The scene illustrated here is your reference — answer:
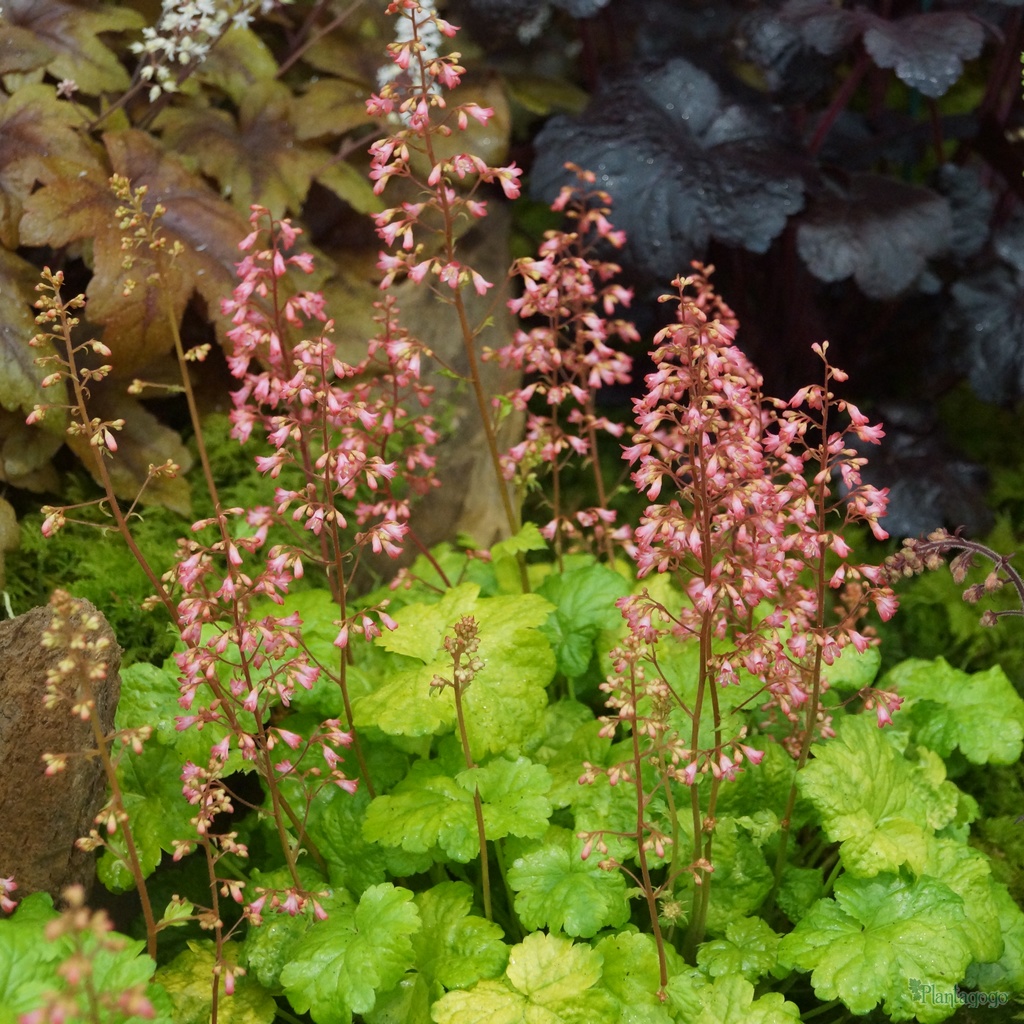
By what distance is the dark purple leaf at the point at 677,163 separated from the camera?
10.4 ft

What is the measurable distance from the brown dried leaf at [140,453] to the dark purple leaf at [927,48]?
90.6 inches

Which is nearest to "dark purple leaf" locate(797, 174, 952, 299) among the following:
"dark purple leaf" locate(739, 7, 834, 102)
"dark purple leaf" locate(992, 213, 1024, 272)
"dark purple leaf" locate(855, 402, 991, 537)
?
"dark purple leaf" locate(992, 213, 1024, 272)

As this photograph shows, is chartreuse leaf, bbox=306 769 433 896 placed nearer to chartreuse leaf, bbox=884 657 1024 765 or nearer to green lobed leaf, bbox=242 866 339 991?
green lobed leaf, bbox=242 866 339 991

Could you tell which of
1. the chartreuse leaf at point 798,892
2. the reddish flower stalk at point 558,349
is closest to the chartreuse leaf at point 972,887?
the chartreuse leaf at point 798,892

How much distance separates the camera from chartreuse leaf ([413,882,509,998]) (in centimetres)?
194

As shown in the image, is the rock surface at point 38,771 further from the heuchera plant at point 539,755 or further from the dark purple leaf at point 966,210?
the dark purple leaf at point 966,210

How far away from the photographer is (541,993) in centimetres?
185

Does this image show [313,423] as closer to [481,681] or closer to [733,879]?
[481,681]

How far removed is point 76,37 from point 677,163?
71.8 inches

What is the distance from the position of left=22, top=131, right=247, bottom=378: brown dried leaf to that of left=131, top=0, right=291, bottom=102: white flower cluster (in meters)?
0.20

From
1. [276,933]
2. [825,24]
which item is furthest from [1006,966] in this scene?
[825,24]

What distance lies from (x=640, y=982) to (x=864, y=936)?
42 centimetres

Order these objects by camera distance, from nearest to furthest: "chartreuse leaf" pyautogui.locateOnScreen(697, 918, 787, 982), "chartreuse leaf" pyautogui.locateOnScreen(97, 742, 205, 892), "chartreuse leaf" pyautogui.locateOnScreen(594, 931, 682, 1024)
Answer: "chartreuse leaf" pyautogui.locateOnScreen(594, 931, 682, 1024), "chartreuse leaf" pyautogui.locateOnScreen(697, 918, 787, 982), "chartreuse leaf" pyautogui.locateOnScreen(97, 742, 205, 892)

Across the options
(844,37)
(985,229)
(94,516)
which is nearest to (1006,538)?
(985,229)
